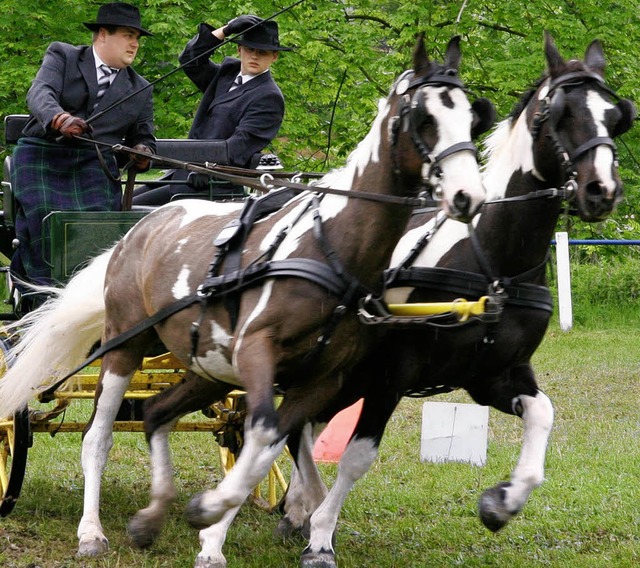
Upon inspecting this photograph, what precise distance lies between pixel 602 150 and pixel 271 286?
1.34 meters

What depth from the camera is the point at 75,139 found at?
5680 millimetres

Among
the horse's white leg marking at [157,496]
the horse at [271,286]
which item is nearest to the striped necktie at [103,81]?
the horse at [271,286]

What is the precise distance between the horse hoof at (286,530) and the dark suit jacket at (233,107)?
79.0 inches

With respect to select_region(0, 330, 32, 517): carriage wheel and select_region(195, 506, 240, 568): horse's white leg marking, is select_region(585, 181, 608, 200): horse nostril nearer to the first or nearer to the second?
select_region(195, 506, 240, 568): horse's white leg marking

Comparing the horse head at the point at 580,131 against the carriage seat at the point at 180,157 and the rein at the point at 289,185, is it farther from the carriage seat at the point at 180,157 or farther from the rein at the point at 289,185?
the carriage seat at the point at 180,157

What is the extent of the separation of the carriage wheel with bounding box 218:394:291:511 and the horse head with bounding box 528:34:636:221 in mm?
2169

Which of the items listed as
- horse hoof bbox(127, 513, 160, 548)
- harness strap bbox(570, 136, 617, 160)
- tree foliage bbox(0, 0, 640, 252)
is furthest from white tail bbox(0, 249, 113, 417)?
tree foliage bbox(0, 0, 640, 252)

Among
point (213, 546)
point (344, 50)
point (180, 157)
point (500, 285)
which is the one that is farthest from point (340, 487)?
point (344, 50)

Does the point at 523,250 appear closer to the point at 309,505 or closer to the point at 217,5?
the point at 309,505

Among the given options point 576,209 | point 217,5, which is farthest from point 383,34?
point 576,209

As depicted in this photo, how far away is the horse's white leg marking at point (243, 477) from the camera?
13.7 feet

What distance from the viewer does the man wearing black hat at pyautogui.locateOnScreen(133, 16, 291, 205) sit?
6.35 m

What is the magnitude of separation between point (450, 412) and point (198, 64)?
266 cm

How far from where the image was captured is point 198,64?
276 inches
